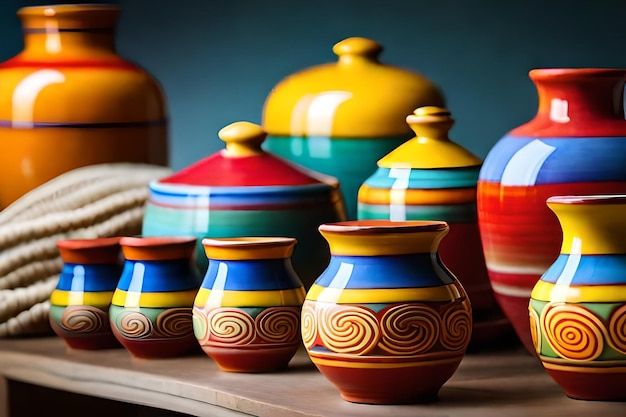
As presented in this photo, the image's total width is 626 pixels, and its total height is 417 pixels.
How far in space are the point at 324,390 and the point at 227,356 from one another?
84 millimetres

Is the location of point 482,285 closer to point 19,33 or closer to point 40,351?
point 40,351

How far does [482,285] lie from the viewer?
91 cm

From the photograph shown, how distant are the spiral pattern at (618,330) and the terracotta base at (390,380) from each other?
9cm

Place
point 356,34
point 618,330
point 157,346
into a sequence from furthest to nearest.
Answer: point 356,34 → point 157,346 → point 618,330

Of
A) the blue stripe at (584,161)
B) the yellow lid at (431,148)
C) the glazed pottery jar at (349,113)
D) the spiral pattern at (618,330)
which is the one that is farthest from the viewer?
the glazed pottery jar at (349,113)

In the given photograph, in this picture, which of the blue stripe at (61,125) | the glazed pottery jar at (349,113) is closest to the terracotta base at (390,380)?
the glazed pottery jar at (349,113)

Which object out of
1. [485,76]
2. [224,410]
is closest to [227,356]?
[224,410]

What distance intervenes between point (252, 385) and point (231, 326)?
44mm

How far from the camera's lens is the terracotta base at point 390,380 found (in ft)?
2.26

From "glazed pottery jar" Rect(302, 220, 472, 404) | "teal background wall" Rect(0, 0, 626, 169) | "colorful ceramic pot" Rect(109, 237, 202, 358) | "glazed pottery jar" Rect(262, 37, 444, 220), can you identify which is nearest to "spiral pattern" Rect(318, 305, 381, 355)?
"glazed pottery jar" Rect(302, 220, 472, 404)

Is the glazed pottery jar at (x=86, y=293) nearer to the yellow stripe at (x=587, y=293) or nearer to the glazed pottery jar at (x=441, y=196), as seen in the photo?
the glazed pottery jar at (x=441, y=196)

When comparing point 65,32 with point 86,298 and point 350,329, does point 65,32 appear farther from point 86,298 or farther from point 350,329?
point 350,329

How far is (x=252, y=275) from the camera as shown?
31.6 inches

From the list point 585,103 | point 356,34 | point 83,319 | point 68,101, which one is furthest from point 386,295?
point 356,34
